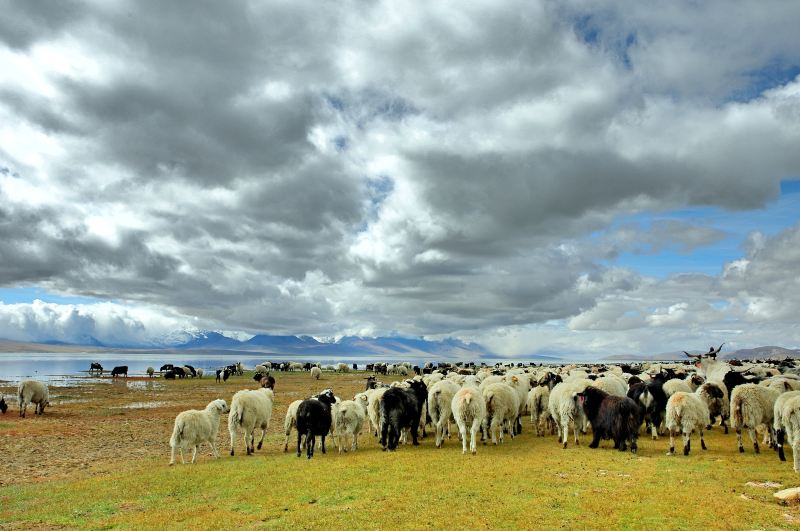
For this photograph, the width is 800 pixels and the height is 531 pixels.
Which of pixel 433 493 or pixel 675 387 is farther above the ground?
pixel 675 387

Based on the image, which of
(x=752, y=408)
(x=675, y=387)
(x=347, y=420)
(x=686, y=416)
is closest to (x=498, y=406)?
(x=347, y=420)

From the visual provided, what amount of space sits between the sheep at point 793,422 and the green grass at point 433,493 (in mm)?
657

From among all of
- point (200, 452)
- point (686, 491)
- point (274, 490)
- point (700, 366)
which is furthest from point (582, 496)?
point (700, 366)

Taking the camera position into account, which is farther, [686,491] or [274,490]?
[274,490]

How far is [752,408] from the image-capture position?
16.5 meters

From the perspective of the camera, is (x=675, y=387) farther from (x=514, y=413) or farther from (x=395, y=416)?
(x=395, y=416)

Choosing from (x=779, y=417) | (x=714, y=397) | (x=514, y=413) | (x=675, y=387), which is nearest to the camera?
(x=779, y=417)

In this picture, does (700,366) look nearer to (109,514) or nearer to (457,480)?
(457,480)

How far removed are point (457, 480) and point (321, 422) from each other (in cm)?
675

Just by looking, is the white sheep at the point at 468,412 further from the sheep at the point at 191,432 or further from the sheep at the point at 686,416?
the sheep at the point at 191,432

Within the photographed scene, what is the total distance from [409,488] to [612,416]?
8.92 meters

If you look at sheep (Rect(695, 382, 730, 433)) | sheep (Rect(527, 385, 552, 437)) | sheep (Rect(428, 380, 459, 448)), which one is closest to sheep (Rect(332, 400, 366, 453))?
sheep (Rect(428, 380, 459, 448))

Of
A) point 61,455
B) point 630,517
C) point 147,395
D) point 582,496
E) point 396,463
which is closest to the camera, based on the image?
point 630,517

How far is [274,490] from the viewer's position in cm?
1290
